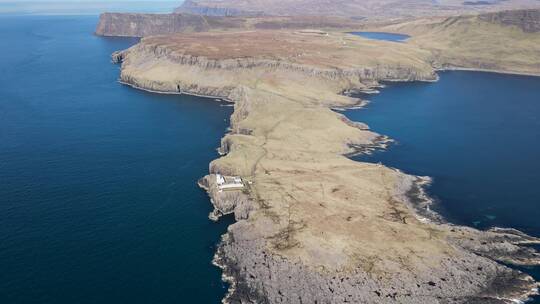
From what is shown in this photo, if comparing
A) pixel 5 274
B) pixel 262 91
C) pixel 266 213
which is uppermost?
pixel 262 91

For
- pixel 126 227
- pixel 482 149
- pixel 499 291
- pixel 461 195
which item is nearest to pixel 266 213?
pixel 126 227

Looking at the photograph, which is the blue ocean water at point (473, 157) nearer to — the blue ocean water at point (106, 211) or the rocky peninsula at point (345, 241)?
the rocky peninsula at point (345, 241)

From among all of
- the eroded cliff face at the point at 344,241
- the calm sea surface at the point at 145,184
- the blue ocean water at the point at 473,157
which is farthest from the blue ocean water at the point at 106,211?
the blue ocean water at the point at 473,157

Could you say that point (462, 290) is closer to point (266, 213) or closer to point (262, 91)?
point (266, 213)

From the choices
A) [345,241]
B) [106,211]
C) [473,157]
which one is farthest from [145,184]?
[473,157]

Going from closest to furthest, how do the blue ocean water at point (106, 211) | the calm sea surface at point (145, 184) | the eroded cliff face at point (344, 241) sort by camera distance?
the eroded cliff face at point (344, 241) < the blue ocean water at point (106, 211) < the calm sea surface at point (145, 184)

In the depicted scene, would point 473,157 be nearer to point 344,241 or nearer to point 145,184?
point 344,241
